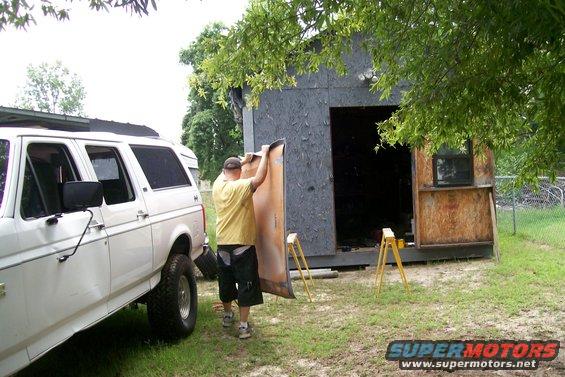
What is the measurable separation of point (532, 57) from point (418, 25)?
73 centimetres

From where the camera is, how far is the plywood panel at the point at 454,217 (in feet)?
28.9

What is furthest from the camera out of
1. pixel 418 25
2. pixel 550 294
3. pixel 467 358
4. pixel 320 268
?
pixel 320 268

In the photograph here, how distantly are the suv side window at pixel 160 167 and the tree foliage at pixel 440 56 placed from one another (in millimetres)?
1733

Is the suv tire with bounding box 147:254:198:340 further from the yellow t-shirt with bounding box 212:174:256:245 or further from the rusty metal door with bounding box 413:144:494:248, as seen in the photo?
the rusty metal door with bounding box 413:144:494:248

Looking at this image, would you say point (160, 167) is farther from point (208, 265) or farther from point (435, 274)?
point (435, 274)

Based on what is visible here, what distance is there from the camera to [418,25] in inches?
129

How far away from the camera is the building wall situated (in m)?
8.61

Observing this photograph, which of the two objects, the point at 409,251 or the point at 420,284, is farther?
the point at 409,251

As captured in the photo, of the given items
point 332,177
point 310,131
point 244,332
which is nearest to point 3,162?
point 244,332

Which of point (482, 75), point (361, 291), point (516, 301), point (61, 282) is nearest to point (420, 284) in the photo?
point (361, 291)

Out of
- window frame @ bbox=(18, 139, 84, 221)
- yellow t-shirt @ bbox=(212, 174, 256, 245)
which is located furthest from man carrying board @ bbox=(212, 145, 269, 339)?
window frame @ bbox=(18, 139, 84, 221)

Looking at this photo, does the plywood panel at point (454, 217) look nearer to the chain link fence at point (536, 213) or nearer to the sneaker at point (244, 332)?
the chain link fence at point (536, 213)

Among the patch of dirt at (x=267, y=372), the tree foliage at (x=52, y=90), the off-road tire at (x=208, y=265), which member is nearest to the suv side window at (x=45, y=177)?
the patch of dirt at (x=267, y=372)

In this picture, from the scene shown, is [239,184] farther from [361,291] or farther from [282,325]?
[361,291]
